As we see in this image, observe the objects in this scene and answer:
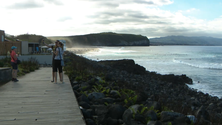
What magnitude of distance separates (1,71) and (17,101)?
11.2ft

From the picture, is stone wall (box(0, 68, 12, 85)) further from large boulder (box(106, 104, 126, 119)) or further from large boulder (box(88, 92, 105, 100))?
large boulder (box(106, 104, 126, 119))

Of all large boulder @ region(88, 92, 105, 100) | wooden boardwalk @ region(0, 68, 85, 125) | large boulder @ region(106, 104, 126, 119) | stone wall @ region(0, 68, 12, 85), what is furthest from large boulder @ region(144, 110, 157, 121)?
stone wall @ region(0, 68, 12, 85)

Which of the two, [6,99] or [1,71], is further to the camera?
[1,71]

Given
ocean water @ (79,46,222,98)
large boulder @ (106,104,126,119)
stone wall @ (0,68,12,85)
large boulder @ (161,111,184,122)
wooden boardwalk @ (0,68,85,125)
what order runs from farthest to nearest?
ocean water @ (79,46,222,98) < stone wall @ (0,68,12,85) < large boulder @ (106,104,126,119) < large boulder @ (161,111,184,122) < wooden boardwalk @ (0,68,85,125)

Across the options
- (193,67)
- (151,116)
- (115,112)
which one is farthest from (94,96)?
(193,67)

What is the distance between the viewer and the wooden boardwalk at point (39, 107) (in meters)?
4.50

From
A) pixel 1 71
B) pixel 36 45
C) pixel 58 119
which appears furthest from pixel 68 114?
pixel 36 45

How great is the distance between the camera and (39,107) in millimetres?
5473

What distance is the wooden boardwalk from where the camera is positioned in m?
4.50

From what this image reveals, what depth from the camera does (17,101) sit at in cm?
605

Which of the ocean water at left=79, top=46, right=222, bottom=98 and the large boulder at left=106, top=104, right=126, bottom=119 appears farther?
the ocean water at left=79, top=46, right=222, bottom=98

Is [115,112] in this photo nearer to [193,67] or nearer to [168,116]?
[168,116]

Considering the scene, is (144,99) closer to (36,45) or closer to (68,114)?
(68,114)

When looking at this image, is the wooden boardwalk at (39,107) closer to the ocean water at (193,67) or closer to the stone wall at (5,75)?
the stone wall at (5,75)
